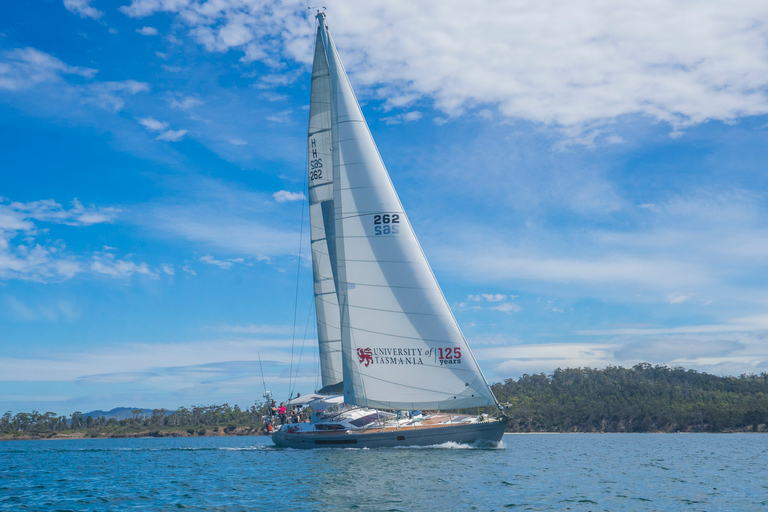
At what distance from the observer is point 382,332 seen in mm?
36094

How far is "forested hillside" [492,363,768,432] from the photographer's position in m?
99.4

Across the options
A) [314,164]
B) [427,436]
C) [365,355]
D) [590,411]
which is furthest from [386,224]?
[590,411]

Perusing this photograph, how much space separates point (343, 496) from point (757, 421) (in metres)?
96.0

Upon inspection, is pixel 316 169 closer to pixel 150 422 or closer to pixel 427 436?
pixel 427 436

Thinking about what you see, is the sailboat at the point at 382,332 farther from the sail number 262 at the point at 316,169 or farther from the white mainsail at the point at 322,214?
the sail number 262 at the point at 316,169

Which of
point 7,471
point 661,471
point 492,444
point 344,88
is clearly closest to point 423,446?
point 492,444

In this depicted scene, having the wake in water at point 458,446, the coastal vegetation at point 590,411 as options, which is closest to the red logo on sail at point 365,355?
the wake in water at point 458,446

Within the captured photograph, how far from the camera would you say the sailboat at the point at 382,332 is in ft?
115

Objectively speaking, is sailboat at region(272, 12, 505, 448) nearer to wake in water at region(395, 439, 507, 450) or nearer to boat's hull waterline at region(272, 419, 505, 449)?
boat's hull waterline at region(272, 419, 505, 449)

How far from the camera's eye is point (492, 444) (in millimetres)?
35688

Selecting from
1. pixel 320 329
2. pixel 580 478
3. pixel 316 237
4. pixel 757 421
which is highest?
pixel 316 237

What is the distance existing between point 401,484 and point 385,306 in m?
13.6

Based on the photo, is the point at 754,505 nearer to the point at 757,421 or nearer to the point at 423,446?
the point at 423,446

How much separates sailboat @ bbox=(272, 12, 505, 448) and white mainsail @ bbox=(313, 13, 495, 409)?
0.19 ft
